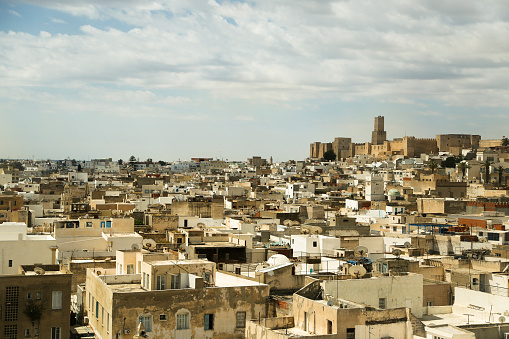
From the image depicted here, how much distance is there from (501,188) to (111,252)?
64.1 metres

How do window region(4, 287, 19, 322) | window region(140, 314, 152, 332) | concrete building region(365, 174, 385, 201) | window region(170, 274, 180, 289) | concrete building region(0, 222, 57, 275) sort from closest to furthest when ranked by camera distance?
window region(140, 314, 152, 332) < window region(4, 287, 19, 322) < window region(170, 274, 180, 289) < concrete building region(0, 222, 57, 275) < concrete building region(365, 174, 385, 201)

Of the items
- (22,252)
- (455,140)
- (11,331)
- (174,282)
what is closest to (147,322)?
(174,282)

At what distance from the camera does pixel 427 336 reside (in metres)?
19.5

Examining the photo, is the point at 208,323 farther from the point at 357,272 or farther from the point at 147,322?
the point at 357,272

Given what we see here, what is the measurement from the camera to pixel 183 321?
2195 cm

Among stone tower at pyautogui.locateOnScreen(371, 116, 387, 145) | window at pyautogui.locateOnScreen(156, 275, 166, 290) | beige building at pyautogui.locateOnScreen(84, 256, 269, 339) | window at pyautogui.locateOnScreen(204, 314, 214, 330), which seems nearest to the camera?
beige building at pyautogui.locateOnScreen(84, 256, 269, 339)

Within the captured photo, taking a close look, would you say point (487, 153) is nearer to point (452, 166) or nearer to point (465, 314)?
point (452, 166)

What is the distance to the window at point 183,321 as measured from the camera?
861 inches

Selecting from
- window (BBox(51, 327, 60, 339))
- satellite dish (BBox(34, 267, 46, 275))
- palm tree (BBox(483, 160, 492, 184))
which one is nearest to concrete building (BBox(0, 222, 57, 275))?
satellite dish (BBox(34, 267, 46, 275))

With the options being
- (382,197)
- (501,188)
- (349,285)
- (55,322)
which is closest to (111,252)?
(55,322)

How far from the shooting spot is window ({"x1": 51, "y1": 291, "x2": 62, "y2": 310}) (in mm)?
22422

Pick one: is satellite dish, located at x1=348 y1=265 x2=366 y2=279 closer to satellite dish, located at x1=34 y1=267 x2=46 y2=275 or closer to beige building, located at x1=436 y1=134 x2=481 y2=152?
satellite dish, located at x1=34 y1=267 x2=46 y2=275

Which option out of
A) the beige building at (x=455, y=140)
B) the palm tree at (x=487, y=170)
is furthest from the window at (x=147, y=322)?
the beige building at (x=455, y=140)

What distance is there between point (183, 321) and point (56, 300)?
3.98 metres
